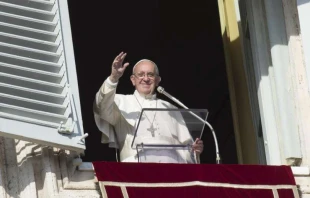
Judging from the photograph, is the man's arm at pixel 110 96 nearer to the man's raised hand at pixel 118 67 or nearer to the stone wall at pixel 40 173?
the man's raised hand at pixel 118 67

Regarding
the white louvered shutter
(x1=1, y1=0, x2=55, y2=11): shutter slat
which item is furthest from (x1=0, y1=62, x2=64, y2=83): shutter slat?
(x1=1, y1=0, x2=55, y2=11): shutter slat

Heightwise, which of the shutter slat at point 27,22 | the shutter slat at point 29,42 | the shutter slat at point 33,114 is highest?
the shutter slat at point 27,22

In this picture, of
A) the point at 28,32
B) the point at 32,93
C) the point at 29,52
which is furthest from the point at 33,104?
the point at 28,32

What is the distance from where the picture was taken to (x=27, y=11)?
963 cm

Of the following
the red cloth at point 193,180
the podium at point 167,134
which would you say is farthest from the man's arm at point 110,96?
the red cloth at point 193,180

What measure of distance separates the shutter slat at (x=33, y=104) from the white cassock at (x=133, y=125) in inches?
21.2

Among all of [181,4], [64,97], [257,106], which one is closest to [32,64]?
[64,97]

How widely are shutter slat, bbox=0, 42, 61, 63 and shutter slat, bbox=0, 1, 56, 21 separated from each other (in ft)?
0.69

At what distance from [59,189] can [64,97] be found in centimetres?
48

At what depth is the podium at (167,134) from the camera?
980 cm

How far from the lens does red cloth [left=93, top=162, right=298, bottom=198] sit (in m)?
9.28

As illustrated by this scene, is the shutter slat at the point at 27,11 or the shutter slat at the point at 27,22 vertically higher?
the shutter slat at the point at 27,11

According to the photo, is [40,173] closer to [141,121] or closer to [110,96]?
[110,96]

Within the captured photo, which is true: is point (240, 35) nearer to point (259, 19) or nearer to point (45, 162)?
point (259, 19)
